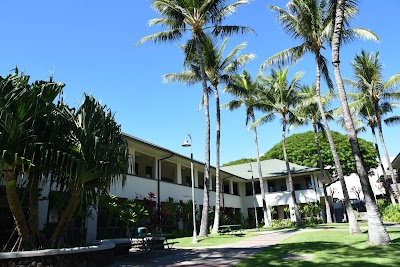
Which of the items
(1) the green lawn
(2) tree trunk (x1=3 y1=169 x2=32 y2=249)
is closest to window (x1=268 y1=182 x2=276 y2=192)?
(1) the green lawn

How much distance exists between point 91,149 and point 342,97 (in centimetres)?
962

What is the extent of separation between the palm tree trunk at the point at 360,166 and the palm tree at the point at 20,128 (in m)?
10.4

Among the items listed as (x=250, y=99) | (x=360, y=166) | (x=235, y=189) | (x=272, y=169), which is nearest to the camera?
(x=360, y=166)

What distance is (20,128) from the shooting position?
25.5 feet

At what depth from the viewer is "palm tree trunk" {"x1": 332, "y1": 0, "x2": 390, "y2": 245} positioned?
10.8m

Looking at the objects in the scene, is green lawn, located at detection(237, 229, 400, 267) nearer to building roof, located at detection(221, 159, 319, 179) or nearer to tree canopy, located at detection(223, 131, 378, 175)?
building roof, located at detection(221, 159, 319, 179)

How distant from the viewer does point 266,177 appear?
35.1 m

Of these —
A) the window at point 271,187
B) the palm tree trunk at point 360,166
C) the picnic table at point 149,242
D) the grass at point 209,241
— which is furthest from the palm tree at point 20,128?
the window at point 271,187

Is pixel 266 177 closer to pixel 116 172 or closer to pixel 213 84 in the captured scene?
pixel 213 84

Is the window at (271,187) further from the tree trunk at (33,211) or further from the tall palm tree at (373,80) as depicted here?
the tree trunk at (33,211)

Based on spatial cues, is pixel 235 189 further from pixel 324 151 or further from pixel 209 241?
pixel 209 241

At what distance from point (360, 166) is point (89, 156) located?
9.42 m

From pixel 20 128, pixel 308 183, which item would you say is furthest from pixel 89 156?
pixel 308 183

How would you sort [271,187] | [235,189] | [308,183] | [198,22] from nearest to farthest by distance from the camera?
[198,22] → [308,183] → [271,187] → [235,189]
